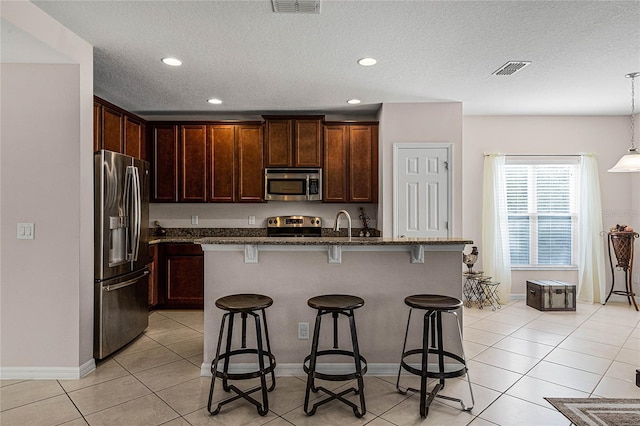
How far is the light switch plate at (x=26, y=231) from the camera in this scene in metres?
2.90

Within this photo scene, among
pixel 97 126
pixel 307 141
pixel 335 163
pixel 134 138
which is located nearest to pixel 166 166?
pixel 134 138

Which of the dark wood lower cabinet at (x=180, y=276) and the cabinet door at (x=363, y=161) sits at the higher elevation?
the cabinet door at (x=363, y=161)

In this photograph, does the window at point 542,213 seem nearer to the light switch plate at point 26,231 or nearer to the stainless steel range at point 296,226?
the stainless steel range at point 296,226

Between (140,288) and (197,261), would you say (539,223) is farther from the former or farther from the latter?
(140,288)

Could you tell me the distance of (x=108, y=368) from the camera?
3.10 meters

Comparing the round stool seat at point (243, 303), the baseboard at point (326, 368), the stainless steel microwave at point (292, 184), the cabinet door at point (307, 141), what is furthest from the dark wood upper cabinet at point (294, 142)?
the baseboard at point (326, 368)

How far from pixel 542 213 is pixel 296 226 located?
144 inches

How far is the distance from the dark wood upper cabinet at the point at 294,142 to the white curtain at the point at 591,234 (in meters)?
3.88

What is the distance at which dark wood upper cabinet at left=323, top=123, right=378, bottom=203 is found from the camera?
5.09 m

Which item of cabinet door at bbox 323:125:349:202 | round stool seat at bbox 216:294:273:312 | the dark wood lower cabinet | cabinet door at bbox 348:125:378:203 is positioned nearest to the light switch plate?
round stool seat at bbox 216:294:273:312

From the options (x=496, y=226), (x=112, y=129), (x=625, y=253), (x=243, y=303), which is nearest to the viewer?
(x=243, y=303)

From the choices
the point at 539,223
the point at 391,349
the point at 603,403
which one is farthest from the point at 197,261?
the point at 539,223

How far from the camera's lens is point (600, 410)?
2.38 m

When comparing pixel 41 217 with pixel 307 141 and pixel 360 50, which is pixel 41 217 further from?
pixel 307 141
